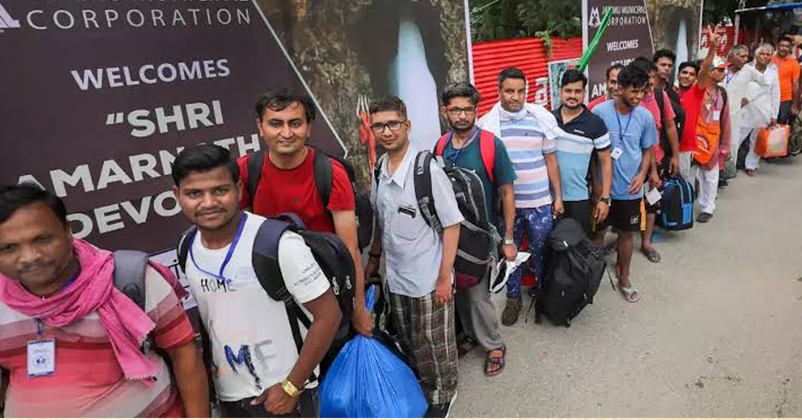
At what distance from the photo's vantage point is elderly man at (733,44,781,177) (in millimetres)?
6062

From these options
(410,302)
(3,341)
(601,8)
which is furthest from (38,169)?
(601,8)

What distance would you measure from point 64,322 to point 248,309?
0.47 metres

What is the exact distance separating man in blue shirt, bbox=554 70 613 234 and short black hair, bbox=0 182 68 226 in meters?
2.86

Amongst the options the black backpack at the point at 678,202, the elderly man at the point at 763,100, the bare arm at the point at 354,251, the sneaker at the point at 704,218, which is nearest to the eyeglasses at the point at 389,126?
the bare arm at the point at 354,251

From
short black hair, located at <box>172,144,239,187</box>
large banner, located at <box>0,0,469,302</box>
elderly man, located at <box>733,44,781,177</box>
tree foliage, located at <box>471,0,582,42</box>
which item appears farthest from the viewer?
tree foliage, located at <box>471,0,582,42</box>

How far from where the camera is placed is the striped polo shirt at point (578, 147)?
3.20 meters

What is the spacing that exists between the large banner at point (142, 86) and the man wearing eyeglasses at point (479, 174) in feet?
4.02

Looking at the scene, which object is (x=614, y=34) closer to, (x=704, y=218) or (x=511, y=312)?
(x=704, y=218)

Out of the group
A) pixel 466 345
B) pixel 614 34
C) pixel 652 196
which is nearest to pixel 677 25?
pixel 614 34

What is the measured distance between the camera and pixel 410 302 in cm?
Answer: 238

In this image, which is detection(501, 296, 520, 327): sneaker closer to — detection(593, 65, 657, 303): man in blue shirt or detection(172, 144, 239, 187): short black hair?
detection(593, 65, 657, 303): man in blue shirt

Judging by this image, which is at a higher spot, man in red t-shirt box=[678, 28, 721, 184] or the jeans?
man in red t-shirt box=[678, 28, 721, 184]

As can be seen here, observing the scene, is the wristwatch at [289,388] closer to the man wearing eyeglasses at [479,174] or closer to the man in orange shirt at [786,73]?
the man wearing eyeglasses at [479,174]

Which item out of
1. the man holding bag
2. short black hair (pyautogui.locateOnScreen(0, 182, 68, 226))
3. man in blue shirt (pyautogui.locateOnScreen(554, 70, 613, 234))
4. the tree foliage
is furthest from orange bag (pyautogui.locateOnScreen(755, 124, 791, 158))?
short black hair (pyautogui.locateOnScreen(0, 182, 68, 226))
